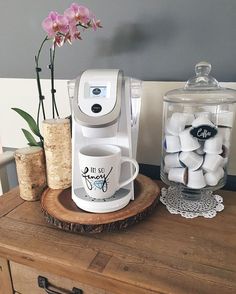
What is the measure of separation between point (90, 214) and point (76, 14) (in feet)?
1.74

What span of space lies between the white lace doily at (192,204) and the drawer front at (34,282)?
28cm

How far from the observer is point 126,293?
523 millimetres

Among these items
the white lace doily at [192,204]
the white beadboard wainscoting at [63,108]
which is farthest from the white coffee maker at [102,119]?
the white beadboard wainscoting at [63,108]

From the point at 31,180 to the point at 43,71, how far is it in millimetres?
482

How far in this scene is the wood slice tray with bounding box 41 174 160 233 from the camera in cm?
63

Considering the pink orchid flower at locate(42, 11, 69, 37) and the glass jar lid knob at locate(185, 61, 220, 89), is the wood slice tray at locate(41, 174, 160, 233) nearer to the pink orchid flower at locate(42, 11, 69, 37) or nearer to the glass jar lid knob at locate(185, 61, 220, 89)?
the glass jar lid knob at locate(185, 61, 220, 89)

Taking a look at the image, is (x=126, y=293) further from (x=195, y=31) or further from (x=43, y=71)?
(x=43, y=71)

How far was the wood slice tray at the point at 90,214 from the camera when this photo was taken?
627 millimetres

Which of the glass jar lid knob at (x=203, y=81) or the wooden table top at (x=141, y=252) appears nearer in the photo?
the wooden table top at (x=141, y=252)

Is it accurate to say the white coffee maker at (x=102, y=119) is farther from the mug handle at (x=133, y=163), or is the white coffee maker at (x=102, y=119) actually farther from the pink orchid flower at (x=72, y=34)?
the pink orchid flower at (x=72, y=34)

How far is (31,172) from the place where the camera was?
790 mm

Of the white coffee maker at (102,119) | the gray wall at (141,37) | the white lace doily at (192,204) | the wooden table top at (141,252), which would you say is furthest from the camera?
the gray wall at (141,37)

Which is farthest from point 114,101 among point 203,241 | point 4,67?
point 4,67

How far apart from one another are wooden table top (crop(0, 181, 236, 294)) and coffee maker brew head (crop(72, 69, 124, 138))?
24 centimetres
